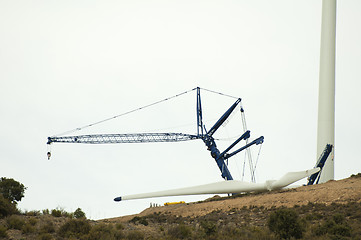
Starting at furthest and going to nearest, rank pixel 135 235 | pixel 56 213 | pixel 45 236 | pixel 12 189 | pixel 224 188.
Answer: pixel 224 188
pixel 12 189
pixel 56 213
pixel 135 235
pixel 45 236

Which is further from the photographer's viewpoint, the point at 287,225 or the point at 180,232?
the point at 180,232

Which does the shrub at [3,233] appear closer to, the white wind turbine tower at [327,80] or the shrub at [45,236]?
the shrub at [45,236]

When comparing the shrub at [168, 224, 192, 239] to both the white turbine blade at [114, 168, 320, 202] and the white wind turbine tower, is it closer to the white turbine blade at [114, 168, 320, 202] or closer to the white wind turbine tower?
the white turbine blade at [114, 168, 320, 202]

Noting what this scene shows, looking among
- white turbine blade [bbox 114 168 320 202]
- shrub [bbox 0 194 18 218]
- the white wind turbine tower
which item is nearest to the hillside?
shrub [bbox 0 194 18 218]

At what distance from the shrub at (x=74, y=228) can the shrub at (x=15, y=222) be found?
3003mm

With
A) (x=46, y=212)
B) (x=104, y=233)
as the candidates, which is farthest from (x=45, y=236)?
(x=46, y=212)

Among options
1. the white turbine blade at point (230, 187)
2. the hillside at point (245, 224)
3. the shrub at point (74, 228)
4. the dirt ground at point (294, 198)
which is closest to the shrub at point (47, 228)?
the hillside at point (245, 224)

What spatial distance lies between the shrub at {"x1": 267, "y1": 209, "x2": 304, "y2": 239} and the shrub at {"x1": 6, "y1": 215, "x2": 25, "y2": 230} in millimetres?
17822

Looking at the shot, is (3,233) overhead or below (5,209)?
below

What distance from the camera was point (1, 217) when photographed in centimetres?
3666

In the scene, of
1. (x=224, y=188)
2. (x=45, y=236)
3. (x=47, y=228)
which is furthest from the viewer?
(x=224, y=188)

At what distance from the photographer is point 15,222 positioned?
34.0 metres

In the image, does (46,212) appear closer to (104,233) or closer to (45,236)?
(45,236)

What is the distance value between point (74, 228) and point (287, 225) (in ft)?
48.1
